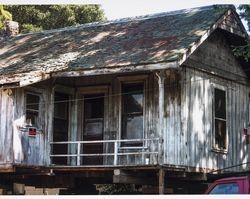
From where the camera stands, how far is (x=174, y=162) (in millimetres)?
16750

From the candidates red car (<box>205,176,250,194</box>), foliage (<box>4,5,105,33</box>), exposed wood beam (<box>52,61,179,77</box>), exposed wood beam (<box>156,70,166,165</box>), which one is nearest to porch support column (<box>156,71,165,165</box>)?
exposed wood beam (<box>156,70,166,165</box>)

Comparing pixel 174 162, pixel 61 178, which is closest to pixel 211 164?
pixel 174 162

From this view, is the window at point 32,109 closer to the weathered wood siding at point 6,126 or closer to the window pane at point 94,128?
the weathered wood siding at point 6,126

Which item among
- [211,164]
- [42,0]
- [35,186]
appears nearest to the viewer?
[42,0]

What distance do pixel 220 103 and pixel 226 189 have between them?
873 cm

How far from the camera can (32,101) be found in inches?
712

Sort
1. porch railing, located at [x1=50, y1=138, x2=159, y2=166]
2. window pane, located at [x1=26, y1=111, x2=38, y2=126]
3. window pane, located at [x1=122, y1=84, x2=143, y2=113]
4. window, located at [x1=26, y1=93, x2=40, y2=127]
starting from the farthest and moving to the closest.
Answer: window pane, located at [x1=122, y1=84, x2=143, y2=113] → window, located at [x1=26, y1=93, x2=40, y2=127] → window pane, located at [x1=26, y1=111, x2=38, y2=126] → porch railing, located at [x1=50, y1=138, x2=159, y2=166]

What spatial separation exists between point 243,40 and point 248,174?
10029 millimetres

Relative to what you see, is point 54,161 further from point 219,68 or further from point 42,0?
point 42,0

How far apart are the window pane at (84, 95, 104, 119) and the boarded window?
965 millimetres

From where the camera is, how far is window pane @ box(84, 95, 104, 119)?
19109 mm

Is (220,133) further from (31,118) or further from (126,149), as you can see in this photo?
(31,118)

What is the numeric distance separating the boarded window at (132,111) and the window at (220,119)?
257 cm

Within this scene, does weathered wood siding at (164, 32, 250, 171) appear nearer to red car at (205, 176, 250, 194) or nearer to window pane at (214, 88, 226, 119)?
window pane at (214, 88, 226, 119)
